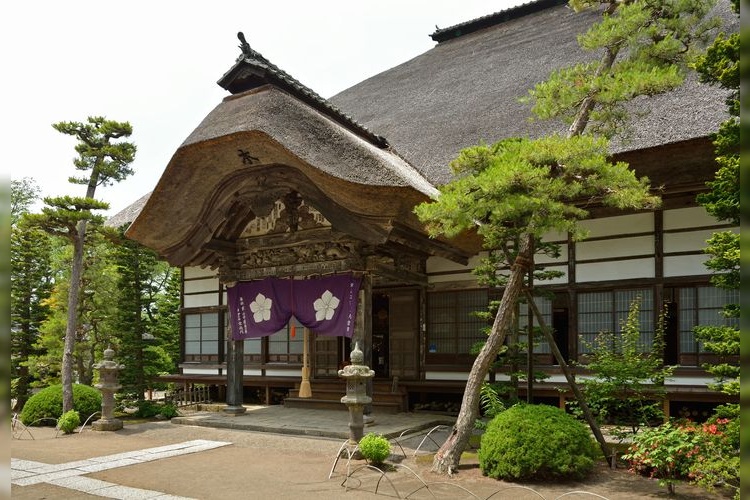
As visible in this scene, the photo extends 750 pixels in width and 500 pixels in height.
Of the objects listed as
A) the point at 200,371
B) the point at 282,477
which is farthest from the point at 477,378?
the point at 200,371

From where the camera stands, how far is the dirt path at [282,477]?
6.36 metres

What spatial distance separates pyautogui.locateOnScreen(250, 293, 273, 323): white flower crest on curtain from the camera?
11867 millimetres

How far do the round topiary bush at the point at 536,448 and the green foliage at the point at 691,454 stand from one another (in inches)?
25.2

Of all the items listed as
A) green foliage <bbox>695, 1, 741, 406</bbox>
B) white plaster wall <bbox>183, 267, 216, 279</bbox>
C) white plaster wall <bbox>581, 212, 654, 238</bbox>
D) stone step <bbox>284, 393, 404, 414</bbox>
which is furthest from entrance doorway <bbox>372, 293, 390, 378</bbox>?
green foliage <bbox>695, 1, 741, 406</bbox>

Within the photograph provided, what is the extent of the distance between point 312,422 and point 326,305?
2.21 metres

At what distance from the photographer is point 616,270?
10453mm

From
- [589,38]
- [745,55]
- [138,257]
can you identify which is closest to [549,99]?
[589,38]

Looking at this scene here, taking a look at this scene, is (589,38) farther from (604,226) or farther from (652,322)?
(652,322)

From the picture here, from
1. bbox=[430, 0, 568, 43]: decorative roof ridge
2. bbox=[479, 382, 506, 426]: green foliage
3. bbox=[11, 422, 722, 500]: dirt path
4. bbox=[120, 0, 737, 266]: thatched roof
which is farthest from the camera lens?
bbox=[430, 0, 568, 43]: decorative roof ridge

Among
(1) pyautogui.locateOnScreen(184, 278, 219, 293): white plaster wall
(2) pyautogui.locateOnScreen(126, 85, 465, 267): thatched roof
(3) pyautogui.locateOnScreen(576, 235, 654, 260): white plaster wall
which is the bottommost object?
(1) pyautogui.locateOnScreen(184, 278, 219, 293): white plaster wall

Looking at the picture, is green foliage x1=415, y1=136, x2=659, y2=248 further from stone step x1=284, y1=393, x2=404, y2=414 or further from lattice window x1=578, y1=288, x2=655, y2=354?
stone step x1=284, y1=393, x2=404, y2=414

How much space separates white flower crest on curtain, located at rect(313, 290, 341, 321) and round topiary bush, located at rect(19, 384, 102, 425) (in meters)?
5.45

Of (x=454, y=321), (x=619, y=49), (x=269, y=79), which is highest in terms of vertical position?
(x=269, y=79)

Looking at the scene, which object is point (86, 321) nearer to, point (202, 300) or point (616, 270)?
point (202, 300)
